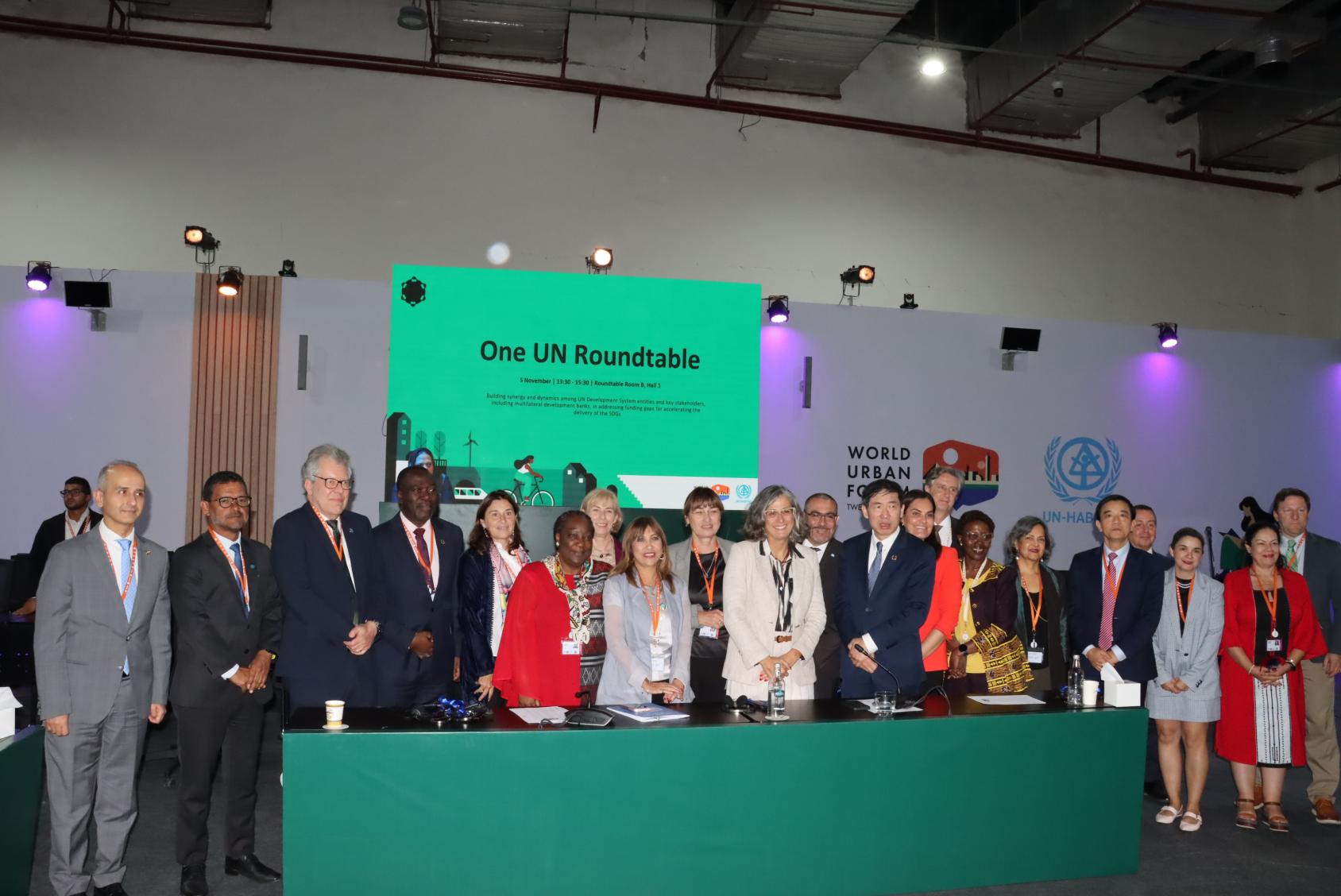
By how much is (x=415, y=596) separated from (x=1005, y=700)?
236cm

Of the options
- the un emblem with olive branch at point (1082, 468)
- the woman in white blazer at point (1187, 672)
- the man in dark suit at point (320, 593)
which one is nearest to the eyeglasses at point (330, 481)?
the man in dark suit at point (320, 593)

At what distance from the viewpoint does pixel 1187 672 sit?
4504mm

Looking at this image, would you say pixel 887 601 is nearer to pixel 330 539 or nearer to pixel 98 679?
pixel 330 539

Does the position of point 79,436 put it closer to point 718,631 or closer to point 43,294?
point 43,294

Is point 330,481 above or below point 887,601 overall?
above

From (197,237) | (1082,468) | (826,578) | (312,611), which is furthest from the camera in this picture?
(1082,468)

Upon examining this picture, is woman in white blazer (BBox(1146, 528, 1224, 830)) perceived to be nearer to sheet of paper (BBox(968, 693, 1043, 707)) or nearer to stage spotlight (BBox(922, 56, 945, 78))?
sheet of paper (BBox(968, 693, 1043, 707))

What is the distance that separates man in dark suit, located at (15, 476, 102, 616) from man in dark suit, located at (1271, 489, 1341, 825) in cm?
673

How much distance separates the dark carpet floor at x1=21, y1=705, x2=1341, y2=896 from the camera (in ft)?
11.9

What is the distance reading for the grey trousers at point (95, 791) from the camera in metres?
3.24

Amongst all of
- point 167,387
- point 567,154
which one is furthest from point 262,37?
point 167,387

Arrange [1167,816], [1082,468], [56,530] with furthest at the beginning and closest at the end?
A: [1082,468], [56,530], [1167,816]

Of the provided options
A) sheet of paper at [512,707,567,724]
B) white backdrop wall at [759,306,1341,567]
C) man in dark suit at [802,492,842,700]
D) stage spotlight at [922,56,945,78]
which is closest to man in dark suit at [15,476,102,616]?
sheet of paper at [512,707,567,724]

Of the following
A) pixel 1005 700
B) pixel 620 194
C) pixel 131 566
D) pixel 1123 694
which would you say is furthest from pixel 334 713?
pixel 620 194
